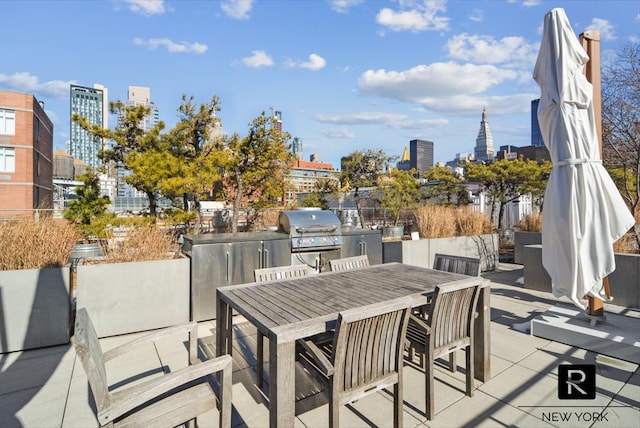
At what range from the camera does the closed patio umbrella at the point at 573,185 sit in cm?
288

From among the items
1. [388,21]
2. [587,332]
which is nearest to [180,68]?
[388,21]

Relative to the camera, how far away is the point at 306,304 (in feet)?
7.50

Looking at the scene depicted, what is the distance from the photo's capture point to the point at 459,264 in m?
3.67

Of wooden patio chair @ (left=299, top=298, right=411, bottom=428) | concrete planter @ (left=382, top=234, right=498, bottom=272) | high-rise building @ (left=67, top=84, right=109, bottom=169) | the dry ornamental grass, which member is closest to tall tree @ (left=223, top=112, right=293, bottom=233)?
concrete planter @ (left=382, top=234, right=498, bottom=272)

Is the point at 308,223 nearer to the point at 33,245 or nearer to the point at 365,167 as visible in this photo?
the point at 33,245

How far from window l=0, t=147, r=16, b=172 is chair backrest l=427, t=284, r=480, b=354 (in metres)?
29.2

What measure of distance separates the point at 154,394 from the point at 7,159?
2906 cm

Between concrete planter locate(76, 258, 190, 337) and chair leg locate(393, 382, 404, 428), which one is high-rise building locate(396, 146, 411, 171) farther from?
chair leg locate(393, 382, 404, 428)

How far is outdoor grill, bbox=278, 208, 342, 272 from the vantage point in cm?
494

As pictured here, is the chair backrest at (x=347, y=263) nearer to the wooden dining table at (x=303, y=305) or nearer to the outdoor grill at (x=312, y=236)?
the wooden dining table at (x=303, y=305)

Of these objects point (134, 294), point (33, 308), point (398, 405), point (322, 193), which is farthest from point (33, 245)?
point (322, 193)

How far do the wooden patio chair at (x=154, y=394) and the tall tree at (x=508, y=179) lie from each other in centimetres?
1099

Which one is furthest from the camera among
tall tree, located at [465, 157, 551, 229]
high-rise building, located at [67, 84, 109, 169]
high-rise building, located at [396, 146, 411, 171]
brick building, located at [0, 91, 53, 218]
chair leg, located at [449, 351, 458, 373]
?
high-rise building, located at [67, 84, 109, 169]

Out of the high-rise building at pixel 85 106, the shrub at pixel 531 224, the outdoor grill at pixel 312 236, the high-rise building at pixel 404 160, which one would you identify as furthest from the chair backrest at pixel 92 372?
the high-rise building at pixel 85 106
